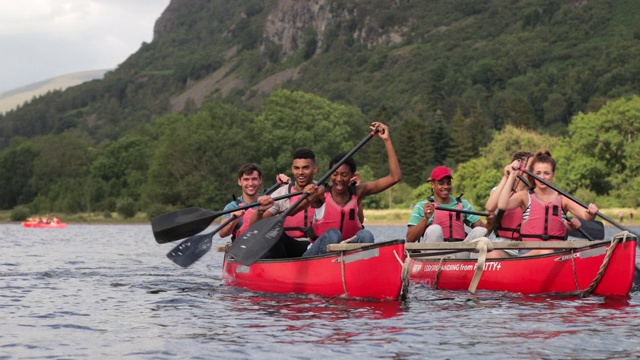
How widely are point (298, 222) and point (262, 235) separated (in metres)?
0.97

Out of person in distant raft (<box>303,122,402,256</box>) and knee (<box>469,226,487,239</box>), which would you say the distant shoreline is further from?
person in distant raft (<box>303,122,402,256</box>)

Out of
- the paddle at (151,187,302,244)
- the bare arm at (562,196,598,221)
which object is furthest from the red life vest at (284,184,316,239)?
the bare arm at (562,196,598,221)

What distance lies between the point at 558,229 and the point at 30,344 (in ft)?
23.5

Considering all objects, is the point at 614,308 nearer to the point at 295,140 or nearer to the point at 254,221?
the point at 254,221

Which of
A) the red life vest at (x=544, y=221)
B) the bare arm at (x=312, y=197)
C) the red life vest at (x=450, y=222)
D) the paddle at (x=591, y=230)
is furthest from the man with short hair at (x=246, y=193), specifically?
the paddle at (x=591, y=230)

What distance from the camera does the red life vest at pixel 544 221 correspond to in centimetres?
1320

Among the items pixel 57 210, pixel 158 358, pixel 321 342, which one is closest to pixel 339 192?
pixel 321 342

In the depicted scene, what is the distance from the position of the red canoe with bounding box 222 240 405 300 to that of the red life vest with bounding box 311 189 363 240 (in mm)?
603

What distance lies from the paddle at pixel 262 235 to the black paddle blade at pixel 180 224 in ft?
4.98

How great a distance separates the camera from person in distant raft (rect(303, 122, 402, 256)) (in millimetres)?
12320

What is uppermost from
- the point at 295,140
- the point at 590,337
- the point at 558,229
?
the point at 295,140

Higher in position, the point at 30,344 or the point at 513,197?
the point at 513,197

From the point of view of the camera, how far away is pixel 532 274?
512 inches

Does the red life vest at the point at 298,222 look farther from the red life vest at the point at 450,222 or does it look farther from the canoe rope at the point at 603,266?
the canoe rope at the point at 603,266
